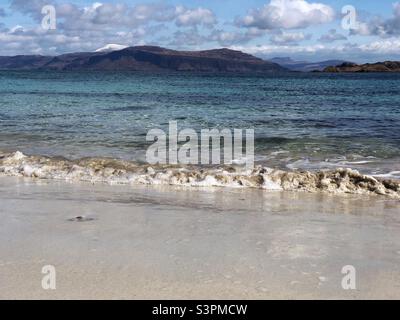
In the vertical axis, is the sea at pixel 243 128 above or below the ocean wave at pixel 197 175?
above

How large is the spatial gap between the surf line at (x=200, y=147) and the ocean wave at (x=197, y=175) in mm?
794

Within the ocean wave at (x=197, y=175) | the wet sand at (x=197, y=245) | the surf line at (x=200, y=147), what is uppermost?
the surf line at (x=200, y=147)

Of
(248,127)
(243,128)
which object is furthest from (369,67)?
(243,128)

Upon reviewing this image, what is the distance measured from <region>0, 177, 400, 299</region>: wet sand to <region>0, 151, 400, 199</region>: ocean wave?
2.08 ft

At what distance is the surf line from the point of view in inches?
485

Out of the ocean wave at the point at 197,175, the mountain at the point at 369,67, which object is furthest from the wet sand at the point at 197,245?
the mountain at the point at 369,67

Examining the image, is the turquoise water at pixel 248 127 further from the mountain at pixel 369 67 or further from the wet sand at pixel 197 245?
the mountain at pixel 369 67

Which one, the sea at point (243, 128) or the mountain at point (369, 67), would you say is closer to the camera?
the sea at point (243, 128)

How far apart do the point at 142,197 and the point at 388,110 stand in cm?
2248

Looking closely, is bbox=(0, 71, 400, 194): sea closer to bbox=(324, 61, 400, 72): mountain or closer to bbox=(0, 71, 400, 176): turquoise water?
bbox=(0, 71, 400, 176): turquoise water

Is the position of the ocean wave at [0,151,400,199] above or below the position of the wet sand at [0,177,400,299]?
above

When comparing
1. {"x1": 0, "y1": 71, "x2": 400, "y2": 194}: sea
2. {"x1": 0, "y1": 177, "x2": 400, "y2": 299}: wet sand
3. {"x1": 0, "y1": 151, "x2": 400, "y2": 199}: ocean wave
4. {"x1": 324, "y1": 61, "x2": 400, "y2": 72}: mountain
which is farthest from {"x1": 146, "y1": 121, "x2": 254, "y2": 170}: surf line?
{"x1": 324, "y1": 61, "x2": 400, "y2": 72}: mountain

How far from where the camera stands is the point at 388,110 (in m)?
28.0

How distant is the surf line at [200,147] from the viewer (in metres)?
12.3
